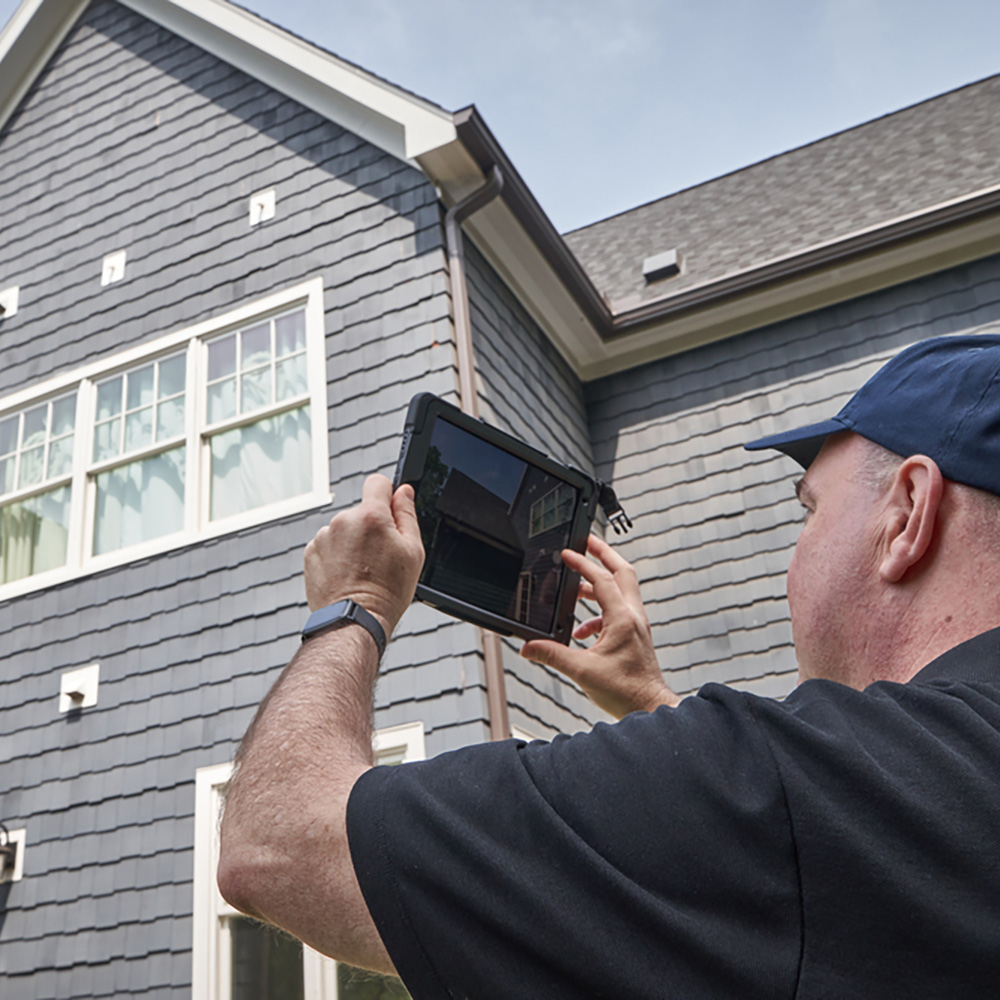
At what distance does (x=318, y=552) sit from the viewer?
4.21 ft

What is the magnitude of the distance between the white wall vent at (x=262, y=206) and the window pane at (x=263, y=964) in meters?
4.02

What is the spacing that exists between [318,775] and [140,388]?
5.84 metres

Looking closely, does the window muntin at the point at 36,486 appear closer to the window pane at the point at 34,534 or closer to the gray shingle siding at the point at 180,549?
the window pane at the point at 34,534

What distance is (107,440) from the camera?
20.5ft

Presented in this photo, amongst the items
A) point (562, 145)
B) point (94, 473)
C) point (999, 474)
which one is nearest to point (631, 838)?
point (999, 474)

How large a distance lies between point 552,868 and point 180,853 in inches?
188

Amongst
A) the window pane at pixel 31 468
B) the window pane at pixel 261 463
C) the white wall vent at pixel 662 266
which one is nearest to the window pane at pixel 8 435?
the window pane at pixel 31 468

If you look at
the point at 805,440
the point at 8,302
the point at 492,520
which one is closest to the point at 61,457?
the point at 8,302

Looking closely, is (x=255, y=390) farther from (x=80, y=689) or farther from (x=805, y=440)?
(x=805, y=440)

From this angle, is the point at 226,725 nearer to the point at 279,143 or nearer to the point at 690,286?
the point at 279,143

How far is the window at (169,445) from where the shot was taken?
5660 millimetres

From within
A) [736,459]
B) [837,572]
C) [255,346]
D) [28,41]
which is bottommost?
[837,572]

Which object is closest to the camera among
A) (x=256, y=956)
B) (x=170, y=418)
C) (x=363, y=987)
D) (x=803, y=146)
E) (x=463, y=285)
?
(x=363, y=987)

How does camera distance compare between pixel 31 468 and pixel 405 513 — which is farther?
pixel 31 468
